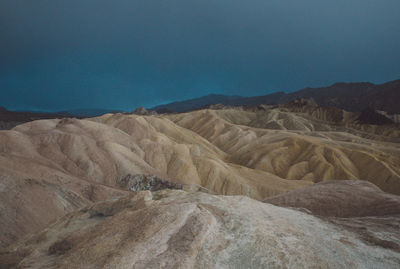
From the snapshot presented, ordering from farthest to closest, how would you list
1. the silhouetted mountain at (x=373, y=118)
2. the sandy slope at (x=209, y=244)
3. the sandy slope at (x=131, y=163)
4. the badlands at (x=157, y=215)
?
the silhouetted mountain at (x=373, y=118)
the sandy slope at (x=131, y=163)
the badlands at (x=157, y=215)
the sandy slope at (x=209, y=244)

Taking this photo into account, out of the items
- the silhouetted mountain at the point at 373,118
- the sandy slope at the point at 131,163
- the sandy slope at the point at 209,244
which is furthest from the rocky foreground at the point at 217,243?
the silhouetted mountain at the point at 373,118

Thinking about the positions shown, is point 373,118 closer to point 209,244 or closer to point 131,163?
point 131,163

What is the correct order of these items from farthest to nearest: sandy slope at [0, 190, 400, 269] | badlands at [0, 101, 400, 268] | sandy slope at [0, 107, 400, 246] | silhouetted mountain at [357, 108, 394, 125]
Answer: silhouetted mountain at [357, 108, 394, 125]
sandy slope at [0, 107, 400, 246]
badlands at [0, 101, 400, 268]
sandy slope at [0, 190, 400, 269]

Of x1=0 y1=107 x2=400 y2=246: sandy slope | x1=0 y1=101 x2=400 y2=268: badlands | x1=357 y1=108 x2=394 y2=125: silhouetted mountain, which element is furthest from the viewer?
x1=357 y1=108 x2=394 y2=125: silhouetted mountain

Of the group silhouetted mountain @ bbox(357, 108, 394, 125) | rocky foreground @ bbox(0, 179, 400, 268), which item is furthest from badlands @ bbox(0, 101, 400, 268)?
silhouetted mountain @ bbox(357, 108, 394, 125)

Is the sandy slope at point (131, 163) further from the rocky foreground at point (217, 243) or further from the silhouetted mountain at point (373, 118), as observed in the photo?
the silhouetted mountain at point (373, 118)

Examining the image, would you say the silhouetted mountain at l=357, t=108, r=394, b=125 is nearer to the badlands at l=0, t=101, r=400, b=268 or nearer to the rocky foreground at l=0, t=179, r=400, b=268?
the badlands at l=0, t=101, r=400, b=268
